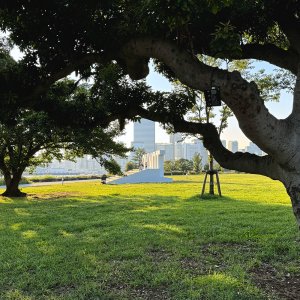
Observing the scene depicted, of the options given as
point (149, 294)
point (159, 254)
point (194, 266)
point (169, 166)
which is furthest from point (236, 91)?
point (169, 166)

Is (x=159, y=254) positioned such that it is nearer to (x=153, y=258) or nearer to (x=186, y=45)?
(x=153, y=258)

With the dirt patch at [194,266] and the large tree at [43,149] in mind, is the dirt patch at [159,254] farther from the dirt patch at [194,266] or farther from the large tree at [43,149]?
the large tree at [43,149]

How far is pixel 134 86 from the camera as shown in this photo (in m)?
5.13

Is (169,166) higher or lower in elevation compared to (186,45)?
lower

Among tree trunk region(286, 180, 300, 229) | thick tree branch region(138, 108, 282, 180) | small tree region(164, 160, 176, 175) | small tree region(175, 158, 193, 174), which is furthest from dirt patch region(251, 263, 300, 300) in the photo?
small tree region(175, 158, 193, 174)

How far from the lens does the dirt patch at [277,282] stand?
3790 mm

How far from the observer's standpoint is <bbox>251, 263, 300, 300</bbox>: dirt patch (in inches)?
149

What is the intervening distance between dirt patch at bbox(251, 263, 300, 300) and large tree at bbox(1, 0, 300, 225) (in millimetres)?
937

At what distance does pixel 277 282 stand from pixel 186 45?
108 inches

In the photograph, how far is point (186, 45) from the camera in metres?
3.84

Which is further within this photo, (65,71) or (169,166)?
(169,166)

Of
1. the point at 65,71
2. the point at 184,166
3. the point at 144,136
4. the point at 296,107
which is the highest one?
the point at 144,136

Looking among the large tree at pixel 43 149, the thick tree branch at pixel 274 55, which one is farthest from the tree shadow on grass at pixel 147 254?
the large tree at pixel 43 149

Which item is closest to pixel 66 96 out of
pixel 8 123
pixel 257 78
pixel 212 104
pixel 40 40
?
pixel 8 123
